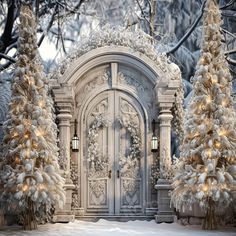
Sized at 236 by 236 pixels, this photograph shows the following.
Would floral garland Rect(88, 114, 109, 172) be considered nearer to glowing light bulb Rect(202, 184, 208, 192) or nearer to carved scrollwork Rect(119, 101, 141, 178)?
carved scrollwork Rect(119, 101, 141, 178)

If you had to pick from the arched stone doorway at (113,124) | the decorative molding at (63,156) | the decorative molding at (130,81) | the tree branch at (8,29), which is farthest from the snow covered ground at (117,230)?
the tree branch at (8,29)

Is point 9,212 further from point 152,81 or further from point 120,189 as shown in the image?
point 152,81

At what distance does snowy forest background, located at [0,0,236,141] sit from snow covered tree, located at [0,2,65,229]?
375cm

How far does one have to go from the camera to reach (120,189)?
34.7 feet

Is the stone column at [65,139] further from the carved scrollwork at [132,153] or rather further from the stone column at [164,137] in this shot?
the stone column at [164,137]

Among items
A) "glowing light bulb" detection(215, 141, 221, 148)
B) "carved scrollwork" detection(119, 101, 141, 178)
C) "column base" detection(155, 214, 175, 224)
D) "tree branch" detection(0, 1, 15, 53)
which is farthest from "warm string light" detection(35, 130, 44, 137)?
"tree branch" detection(0, 1, 15, 53)

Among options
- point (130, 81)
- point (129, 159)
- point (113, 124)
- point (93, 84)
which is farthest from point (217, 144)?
point (93, 84)

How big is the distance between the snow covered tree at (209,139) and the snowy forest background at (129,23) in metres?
4.28

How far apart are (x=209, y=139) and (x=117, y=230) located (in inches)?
89.3

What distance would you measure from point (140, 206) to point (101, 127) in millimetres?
1784

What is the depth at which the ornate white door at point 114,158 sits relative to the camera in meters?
10.6

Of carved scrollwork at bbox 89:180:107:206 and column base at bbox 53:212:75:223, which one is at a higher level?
carved scrollwork at bbox 89:180:107:206

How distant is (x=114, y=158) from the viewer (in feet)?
35.0

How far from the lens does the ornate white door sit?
1057 cm
